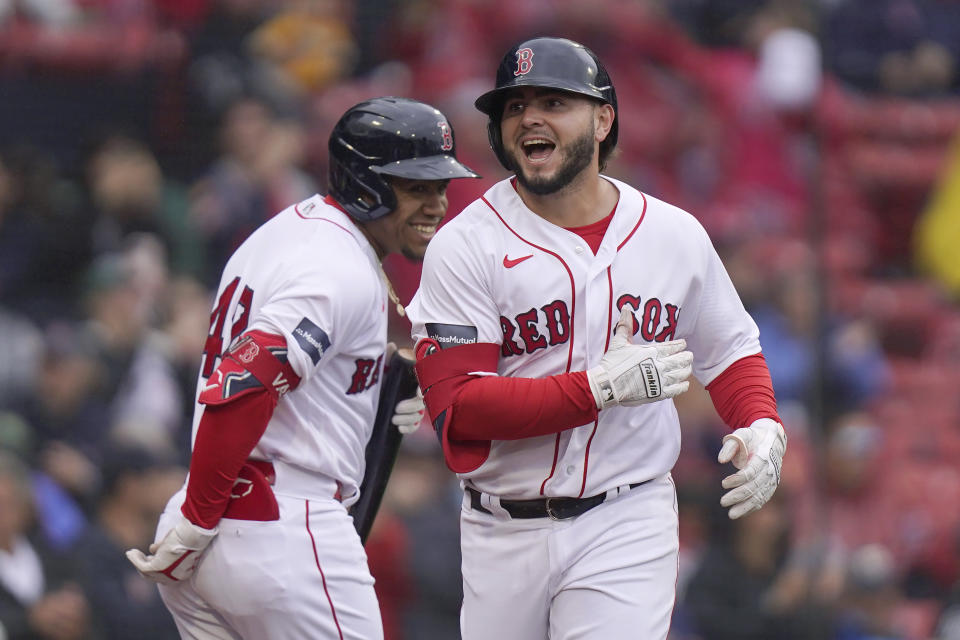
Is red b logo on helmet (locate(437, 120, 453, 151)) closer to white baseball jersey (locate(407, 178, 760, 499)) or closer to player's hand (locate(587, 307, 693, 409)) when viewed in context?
white baseball jersey (locate(407, 178, 760, 499))

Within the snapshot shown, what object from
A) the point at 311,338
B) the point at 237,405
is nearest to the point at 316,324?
the point at 311,338

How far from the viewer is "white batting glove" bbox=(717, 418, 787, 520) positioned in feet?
10.7

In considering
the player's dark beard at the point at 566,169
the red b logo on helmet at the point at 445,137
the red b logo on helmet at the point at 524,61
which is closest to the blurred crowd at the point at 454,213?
the red b logo on helmet at the point at 445,137

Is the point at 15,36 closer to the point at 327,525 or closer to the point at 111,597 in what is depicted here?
the point at 111,597

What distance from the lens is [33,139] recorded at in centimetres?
745

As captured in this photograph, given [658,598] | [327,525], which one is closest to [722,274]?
[658,598]

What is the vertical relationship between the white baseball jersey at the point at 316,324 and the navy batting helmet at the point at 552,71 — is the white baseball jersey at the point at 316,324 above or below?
below

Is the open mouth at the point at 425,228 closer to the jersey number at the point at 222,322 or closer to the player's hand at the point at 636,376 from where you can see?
the jersey number at the point at 222,322

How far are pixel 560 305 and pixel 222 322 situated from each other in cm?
95

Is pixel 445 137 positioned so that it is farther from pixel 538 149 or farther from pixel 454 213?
pixel 454 213

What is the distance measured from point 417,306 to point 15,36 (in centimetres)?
476

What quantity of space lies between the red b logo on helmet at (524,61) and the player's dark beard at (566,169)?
0.20 metres

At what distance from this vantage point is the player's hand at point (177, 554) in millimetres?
3545

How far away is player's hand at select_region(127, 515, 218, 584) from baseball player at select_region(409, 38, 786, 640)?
669mm
